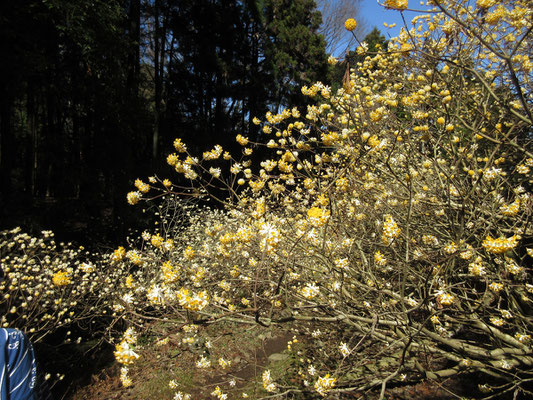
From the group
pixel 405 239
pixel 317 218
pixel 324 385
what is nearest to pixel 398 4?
pixel 317 218

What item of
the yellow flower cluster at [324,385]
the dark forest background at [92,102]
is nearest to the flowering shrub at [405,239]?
the yellow flower cluster at [324,385]

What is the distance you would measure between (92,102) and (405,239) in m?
6.97

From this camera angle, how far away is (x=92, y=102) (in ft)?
21.8

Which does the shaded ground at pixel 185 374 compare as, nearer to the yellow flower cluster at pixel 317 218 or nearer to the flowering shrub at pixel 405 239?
the flowering shrub at pixel 405 239

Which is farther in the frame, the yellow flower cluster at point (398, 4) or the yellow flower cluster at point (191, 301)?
the yellow flower cluster at point (398, 4)

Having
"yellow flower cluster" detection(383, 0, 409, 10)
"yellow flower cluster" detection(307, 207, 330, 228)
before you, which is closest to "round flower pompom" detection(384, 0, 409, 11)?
"yellow flower cluster" detection(383, 0, 409, 10)

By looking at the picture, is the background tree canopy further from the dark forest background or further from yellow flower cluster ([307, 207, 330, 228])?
yellow flower cluster ([307, 207, 330, 228])

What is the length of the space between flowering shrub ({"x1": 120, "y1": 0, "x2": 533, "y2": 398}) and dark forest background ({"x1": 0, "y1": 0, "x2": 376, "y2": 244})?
445cm

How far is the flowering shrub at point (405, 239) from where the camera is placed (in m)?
1.63

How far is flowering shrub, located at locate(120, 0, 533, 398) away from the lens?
1633mm

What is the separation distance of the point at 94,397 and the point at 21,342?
2.73m

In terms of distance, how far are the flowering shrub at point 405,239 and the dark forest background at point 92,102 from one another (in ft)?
14.6

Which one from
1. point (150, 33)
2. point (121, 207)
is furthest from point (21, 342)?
point (150, 33)

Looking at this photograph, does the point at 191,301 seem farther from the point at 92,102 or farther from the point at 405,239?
the point at 92,102
